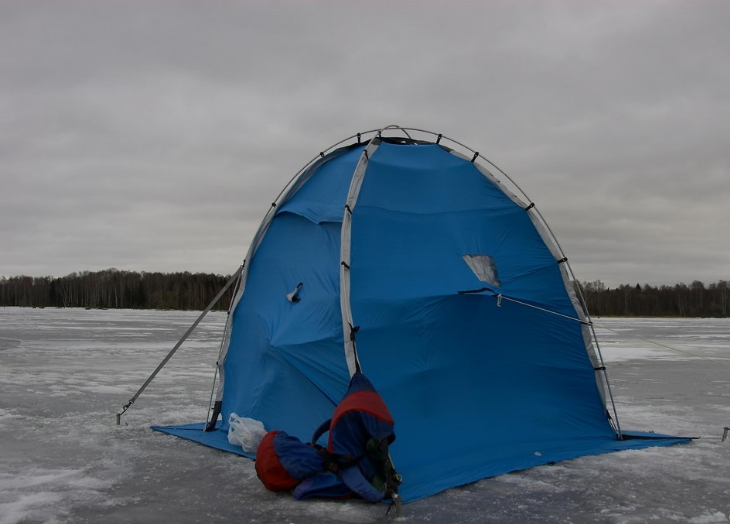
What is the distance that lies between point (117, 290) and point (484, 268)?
362 feet

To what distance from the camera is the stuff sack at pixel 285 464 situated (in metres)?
5.73

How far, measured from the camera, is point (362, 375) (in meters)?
6.11

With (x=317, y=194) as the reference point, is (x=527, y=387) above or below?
below

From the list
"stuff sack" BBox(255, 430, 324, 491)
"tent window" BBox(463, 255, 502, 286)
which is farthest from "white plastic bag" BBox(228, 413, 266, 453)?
"tent window" BBox(463, 255, 502, 286)

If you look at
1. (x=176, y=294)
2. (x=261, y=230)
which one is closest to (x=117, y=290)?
(x=176, y=294)

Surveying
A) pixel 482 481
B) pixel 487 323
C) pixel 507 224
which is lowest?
pixel 482 481

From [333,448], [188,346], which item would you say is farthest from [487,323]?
[188,346]

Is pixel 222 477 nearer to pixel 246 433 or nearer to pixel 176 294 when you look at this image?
pixel 246 433

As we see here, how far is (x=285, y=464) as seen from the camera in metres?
5.76

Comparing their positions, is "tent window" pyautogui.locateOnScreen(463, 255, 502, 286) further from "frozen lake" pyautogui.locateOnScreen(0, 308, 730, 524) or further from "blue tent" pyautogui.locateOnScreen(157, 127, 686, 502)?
"frozen lake" pyautogui.locateOnScreen(0, 308, 730, 524)

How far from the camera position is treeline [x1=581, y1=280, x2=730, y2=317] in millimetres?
92250

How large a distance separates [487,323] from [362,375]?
1.86 metres

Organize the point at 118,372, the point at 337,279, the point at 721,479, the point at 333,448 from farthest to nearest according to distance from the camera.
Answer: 1. the point at 118,372
2. the point at 337,279
3. the point at 721,479
4. the point at 333,448

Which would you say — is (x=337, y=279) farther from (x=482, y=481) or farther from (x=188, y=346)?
(x=188, y=346)
